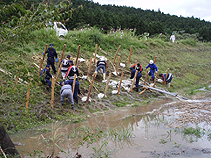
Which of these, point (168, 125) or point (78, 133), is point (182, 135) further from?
point (78, 133)

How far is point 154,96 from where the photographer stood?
1316 centimetres

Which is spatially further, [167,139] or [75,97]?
[75,97]

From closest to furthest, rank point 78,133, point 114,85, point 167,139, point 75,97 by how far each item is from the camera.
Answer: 1. point 167,139
2. point 78,133
3. point 75,97
4. point 114,85

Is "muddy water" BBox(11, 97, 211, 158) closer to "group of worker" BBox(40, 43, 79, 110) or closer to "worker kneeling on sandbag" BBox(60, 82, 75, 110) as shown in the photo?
"worker kneeling on sandbag" BBox(60, 82, 75, 110)

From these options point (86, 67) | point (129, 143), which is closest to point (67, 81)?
point (129, 143)

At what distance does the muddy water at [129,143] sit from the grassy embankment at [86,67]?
771 mm

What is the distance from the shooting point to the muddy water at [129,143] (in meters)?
5.43

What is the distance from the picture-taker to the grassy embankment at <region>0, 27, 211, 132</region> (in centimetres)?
450

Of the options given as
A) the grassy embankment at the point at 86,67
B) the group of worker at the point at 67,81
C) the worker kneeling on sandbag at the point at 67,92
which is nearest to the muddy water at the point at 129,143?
the grassy embankment at the point at 86,67

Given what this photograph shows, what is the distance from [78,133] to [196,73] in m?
17.4

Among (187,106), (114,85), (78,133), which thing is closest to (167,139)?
(78,133)

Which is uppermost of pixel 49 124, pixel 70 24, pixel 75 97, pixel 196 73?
pixel 70 24

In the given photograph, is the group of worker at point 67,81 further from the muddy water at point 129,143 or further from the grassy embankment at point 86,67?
the muddy water at point 129,143

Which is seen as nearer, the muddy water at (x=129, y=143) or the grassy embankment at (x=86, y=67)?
the grassy embankment at (x=86, y=67)
